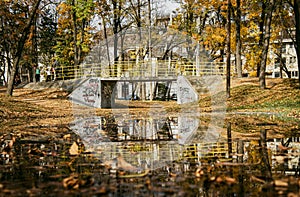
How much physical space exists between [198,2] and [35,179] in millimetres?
34329

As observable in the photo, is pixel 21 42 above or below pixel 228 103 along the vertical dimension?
above

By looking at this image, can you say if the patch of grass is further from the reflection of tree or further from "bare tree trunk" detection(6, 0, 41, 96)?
the reflection of tree

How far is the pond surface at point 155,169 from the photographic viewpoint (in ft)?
11.9

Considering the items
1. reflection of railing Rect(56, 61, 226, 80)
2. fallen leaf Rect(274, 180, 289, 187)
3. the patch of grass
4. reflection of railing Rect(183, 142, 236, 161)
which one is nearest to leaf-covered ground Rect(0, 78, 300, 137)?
the patch of grass

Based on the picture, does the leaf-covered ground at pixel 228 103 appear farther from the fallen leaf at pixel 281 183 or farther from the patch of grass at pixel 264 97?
the fallen leaf at pixel 281 183

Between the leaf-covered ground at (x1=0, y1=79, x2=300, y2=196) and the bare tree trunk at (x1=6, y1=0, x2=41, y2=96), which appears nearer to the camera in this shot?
the leaf-covered ground at (x1=0, y1=79, x2=300, y2=196)

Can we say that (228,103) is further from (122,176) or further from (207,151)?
(122,176)

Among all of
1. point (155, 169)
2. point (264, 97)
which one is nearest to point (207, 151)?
point (155, 169)

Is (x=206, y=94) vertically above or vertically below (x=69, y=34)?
below

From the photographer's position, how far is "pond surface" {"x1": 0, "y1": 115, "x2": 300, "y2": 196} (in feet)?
11.9

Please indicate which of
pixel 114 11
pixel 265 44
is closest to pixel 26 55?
pixel 114 11

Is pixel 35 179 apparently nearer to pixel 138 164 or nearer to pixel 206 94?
pixel 138 164

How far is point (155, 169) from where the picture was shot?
15.4ft

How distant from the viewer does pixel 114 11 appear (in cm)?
3656
